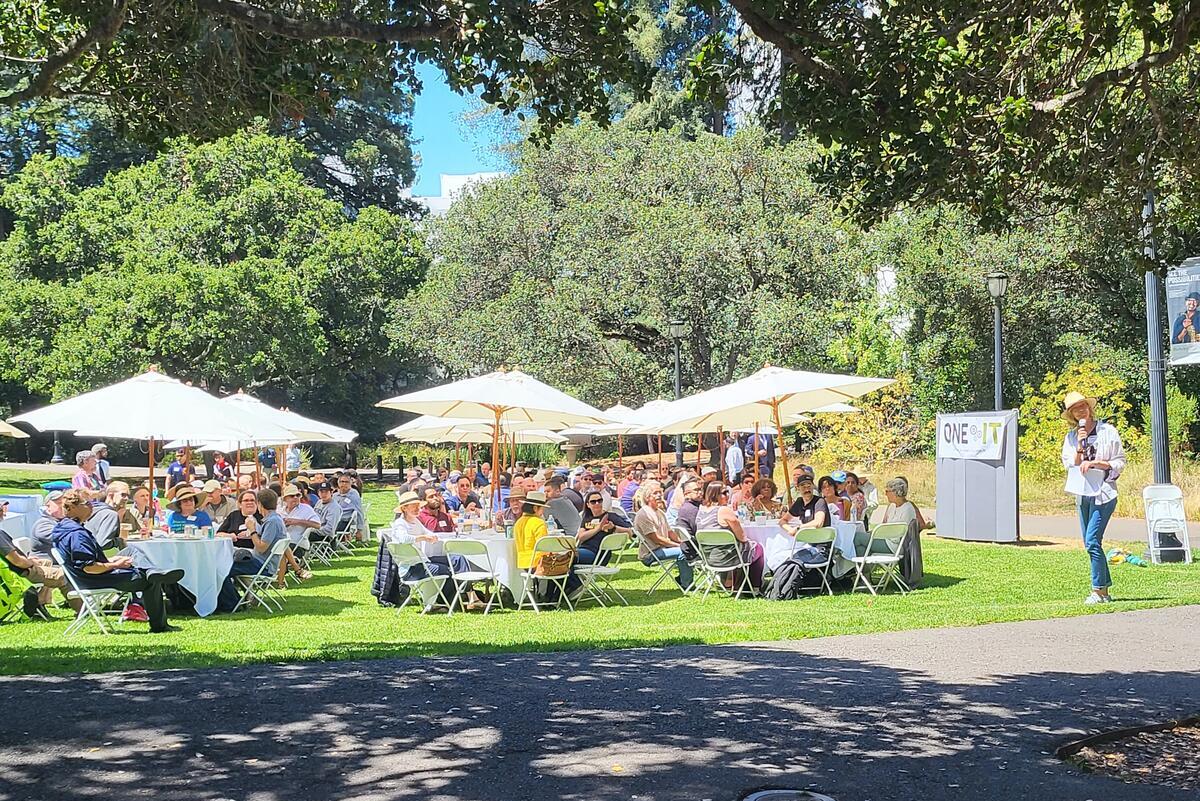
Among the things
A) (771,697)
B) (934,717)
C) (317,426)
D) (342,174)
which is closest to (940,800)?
→ (934,717)

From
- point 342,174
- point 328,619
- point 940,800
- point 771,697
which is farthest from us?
point 342,174

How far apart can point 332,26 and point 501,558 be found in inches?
271

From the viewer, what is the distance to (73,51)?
296 inches

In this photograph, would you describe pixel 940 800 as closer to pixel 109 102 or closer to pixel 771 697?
pixel 771 697

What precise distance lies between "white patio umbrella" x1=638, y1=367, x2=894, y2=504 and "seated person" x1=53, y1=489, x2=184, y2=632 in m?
7.54

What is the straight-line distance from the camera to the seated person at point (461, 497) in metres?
20.6

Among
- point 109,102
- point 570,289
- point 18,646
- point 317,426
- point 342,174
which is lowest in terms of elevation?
point 18,646

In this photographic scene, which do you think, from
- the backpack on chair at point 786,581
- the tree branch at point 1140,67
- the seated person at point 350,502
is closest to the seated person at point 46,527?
the seated person at point 350,502

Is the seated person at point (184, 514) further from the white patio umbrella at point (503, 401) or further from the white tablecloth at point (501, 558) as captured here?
the white patio umbrella at point (503, 401)

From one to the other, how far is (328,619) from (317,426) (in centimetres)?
1102

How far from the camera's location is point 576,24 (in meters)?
7.50

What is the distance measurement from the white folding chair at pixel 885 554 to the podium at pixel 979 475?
15.8 feet

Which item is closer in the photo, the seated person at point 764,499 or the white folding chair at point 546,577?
the white folding chair at point 546,577

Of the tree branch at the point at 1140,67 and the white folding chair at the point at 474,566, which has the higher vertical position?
the tree branch at the point at 1140,67
